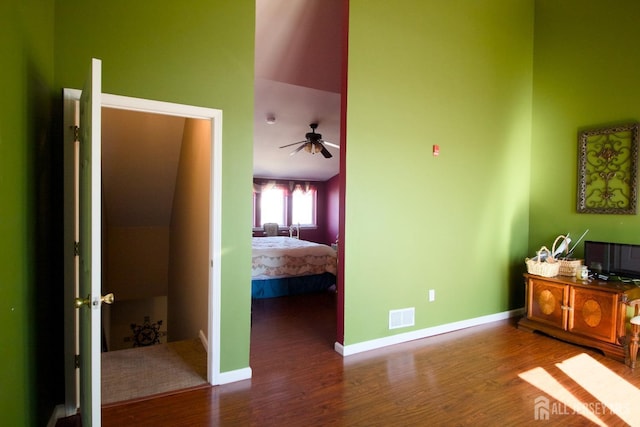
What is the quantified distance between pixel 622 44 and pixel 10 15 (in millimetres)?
4876

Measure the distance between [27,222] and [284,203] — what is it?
7.80 metres

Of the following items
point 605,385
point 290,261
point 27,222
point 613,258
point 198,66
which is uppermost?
point 198,66

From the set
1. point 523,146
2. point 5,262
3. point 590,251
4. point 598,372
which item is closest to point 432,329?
point 598,372

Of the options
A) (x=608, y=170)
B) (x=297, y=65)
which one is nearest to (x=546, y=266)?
(x=608, y=170)

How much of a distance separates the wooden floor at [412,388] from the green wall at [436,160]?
1.42 ft

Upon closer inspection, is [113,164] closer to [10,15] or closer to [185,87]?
[185,87]

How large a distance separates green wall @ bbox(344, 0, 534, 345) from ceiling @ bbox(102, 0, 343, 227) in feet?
2.81

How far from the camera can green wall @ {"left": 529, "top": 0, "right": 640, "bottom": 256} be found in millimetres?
3541

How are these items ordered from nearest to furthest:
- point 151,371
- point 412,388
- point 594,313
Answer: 1. point 412,388
2. point 151,371
3. point 594,313

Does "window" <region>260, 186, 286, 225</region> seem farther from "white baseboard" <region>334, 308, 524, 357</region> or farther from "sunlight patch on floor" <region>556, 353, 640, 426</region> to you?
"sunlight patch on floor" <region>556, 353, 640, 426</region>

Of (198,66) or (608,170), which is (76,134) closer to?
(198,66)

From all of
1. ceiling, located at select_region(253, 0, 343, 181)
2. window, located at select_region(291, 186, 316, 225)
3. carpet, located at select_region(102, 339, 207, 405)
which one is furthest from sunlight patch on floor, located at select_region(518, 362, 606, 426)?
window, located at select_region(291, 186, 316, 225)

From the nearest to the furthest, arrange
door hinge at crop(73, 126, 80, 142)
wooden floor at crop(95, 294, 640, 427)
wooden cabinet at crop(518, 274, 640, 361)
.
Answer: door hinge at crop(73, 126, 80, 142)
wooden floor at crop(95, 294, 640, 427)
wooden cabinet at crop(518, 274, 640, 361)

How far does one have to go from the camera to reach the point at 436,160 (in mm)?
3625
